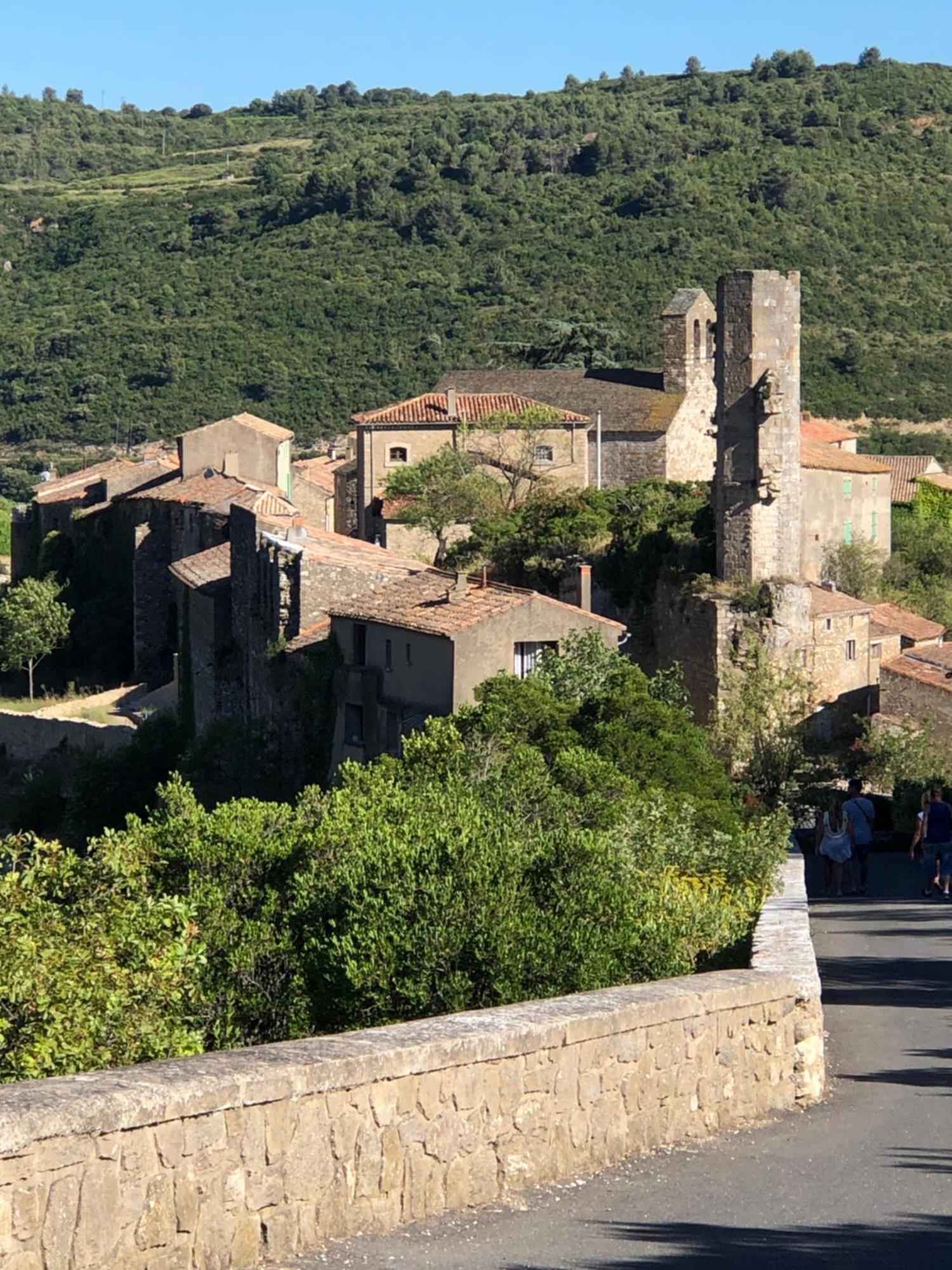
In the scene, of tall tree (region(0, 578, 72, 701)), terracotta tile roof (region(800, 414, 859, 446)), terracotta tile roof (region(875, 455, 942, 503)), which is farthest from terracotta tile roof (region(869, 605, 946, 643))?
tall tree (region(0, 578, 72, 701))

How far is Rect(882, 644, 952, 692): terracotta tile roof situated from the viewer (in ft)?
122

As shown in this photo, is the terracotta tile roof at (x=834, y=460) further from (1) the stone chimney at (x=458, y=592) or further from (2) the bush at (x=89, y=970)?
(2) the bush at (x=89, y=970)

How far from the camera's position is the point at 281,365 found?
9469 cm

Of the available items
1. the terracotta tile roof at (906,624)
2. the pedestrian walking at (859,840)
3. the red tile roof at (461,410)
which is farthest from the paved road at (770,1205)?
the red tile roof at (461,410)

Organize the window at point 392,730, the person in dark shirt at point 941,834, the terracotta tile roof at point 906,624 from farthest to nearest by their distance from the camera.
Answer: the terracotta tile roof at point 906,624 → the window at point 392,730 → the person in dark shirt at point 941,834

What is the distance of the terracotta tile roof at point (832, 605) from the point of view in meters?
37.4

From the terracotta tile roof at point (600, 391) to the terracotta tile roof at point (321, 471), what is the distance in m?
4.25

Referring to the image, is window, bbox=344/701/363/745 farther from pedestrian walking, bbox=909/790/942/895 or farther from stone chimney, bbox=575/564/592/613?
pedestrian walking, bbox=909/790/942/895

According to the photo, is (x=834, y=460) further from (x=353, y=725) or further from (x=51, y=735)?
(x=353, y=725)

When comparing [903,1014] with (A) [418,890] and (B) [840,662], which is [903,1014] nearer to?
(A) [418,890]

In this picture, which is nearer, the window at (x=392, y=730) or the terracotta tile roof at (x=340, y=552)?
the window at (x=392, y=730)

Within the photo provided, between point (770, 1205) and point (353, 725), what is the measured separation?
75.1 ft

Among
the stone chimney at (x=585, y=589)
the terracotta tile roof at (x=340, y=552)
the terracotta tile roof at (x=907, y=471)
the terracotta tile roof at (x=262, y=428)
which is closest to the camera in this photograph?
the stone chimney at (x=585, y=589)

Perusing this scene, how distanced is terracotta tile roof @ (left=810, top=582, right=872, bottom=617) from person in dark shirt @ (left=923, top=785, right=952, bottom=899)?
16.7 m
